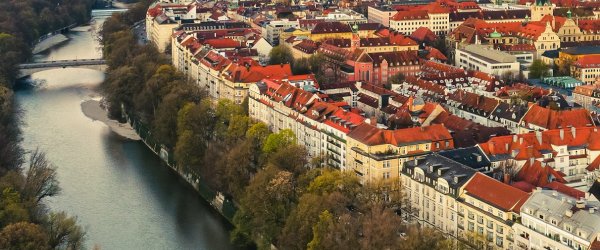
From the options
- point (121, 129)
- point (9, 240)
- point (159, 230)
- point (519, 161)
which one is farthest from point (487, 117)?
point (9, 240)

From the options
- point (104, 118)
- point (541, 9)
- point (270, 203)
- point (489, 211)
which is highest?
point (541, 9)

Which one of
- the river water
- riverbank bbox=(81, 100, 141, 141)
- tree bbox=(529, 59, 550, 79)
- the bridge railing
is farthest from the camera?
the bridge railing

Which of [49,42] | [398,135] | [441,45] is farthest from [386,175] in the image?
[49,42]

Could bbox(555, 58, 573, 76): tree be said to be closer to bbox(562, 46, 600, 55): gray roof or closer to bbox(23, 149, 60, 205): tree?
bbox(562, 46, 600, 55): gray roof

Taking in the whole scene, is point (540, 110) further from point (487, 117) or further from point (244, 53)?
point (244, 53)

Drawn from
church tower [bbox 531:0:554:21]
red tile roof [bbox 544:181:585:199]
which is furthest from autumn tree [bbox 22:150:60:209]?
church tower [bbox 531:0:554:21]

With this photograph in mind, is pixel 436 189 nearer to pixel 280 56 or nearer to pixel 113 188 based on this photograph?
pixel 113 188
